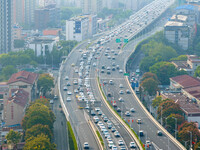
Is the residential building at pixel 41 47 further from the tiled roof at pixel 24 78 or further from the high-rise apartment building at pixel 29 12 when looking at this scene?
the high-rise apartment building at pixel 29 12

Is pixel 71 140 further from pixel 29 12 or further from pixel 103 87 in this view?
pixel 29 12

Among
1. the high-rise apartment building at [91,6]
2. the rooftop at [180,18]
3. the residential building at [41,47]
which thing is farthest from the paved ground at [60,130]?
the high-rise apartment building at [91,6]

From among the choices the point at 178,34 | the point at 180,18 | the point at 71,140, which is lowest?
the point at 71,140

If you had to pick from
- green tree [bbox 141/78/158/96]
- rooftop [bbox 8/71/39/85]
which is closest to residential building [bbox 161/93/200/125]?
green tree [bbox 141/78/158/96]

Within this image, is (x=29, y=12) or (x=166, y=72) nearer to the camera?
(x=166, y=72)

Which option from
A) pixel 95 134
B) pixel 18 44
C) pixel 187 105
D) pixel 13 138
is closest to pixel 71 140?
pixel 95 134

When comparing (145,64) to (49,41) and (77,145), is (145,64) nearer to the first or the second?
(49,41)
